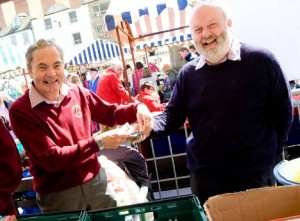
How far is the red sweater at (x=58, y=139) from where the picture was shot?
1.79m

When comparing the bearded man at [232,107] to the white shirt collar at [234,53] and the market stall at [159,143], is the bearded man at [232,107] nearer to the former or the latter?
the white shirt collar at [234,53]

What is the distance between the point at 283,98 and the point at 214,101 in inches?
16.8

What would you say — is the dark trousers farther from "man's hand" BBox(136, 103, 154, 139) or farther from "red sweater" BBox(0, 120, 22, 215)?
"red sweater" BBox(0, 120, 22, 215)

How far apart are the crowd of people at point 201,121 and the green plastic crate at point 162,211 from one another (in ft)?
2.39

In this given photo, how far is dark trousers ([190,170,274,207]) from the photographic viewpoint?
6.67 ft

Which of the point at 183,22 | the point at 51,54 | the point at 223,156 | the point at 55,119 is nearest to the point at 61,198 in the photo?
the point at 55,119

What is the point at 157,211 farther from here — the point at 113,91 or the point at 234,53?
the point at 113,91

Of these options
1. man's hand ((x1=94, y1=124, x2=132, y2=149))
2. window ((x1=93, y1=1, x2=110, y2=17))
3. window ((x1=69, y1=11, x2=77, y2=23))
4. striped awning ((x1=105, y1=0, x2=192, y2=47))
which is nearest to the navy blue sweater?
man's hand ((x1=94, y1=124, x2=132, y2=149))

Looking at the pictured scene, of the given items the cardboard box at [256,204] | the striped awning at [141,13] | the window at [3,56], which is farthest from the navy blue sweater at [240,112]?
the window at [3,56]

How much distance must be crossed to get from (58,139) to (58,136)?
18 millimetres

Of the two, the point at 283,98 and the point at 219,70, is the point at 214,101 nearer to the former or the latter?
the point at 219,70

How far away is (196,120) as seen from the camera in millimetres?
2102

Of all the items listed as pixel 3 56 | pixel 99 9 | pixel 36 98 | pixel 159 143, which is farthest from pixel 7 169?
pixel 99 9

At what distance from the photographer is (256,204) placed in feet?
3.80
